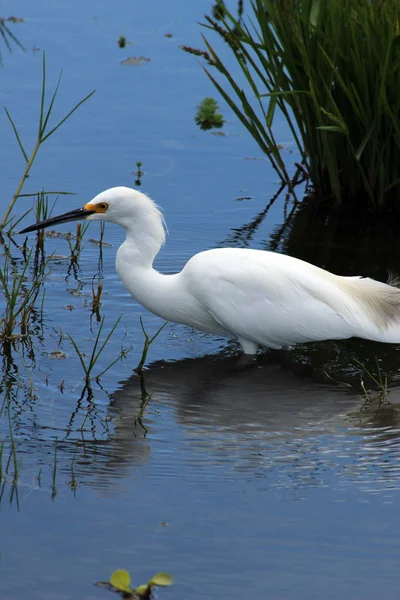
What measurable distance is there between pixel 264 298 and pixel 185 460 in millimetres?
1323

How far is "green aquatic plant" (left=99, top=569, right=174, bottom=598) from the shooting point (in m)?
3.33

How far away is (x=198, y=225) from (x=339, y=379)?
2314 millimetres

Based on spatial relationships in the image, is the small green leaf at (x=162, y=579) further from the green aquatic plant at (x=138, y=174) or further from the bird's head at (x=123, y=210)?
the green aquatic plant at (x=138, y=174)

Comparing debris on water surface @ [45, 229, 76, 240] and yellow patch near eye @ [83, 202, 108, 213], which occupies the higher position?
yellow patch near eye @ [83, 202, 108, 213]

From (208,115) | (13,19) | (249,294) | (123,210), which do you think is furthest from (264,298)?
(13,19)

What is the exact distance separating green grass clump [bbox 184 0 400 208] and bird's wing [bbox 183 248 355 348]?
52.9 inches

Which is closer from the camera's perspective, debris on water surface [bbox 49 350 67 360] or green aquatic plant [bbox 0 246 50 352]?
green aquatic plant [bbox 0 246 50 352]

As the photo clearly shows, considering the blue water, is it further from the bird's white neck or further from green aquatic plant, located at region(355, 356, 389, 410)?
the bird's white neck

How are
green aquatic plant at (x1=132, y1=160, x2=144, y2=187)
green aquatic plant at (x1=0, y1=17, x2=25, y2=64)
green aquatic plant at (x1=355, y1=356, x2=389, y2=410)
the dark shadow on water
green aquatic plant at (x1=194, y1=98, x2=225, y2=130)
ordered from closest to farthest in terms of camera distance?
1. the dark shadow on water
2. green aquatic plant at (x1=355, y1=356, x2=389, y2=410)
3. green aquatic plant at (x1=132, y1=160, x2=144, y2=187)
4. green aquatic plant at (x1=194, y1=98, x2=225, y2=130)
5. green aquatic plant at (x1=0, y1=17, x2=25, y2=64)

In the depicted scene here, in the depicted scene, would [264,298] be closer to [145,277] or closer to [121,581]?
[145,277]

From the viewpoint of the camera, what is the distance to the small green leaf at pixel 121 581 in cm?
333

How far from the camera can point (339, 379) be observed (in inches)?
210

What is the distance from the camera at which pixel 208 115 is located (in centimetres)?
908

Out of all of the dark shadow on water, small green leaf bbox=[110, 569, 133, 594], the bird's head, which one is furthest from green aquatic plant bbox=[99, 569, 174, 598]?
the bird's head
